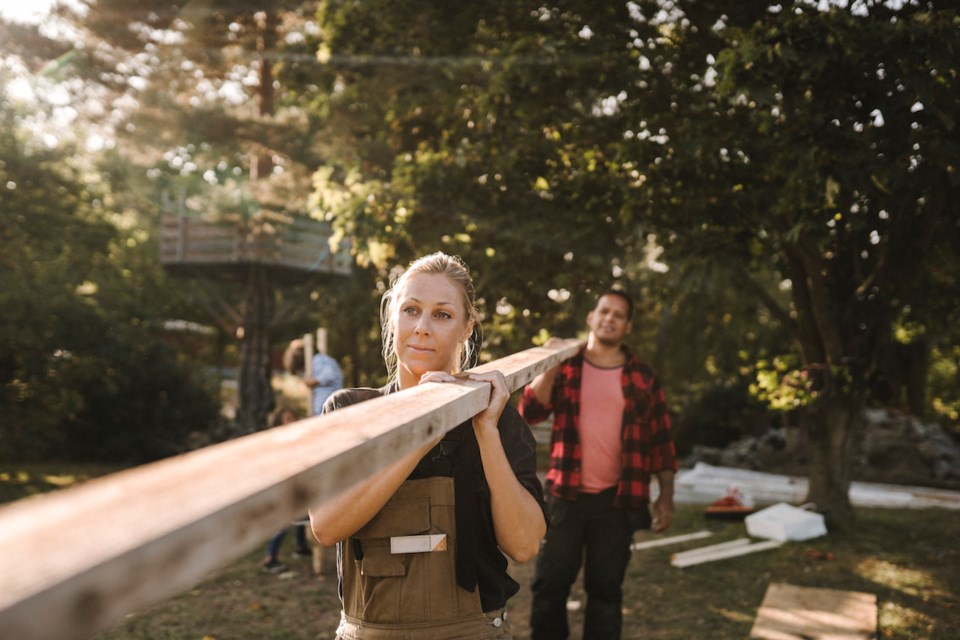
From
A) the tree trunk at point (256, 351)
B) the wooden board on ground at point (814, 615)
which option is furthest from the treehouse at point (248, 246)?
the wooden board on ground at point (814, 615)

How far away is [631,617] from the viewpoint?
6.40 meters

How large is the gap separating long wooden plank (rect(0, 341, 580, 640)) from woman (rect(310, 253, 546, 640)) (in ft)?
3.06

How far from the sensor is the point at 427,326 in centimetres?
231

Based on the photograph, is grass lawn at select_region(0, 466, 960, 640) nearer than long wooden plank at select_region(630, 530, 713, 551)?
Yes

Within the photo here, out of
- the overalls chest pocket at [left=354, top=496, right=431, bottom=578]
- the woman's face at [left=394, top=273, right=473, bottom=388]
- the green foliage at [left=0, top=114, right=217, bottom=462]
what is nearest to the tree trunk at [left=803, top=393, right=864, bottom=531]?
the woman's face at [left=394, top=273, right=473, bottom=388]

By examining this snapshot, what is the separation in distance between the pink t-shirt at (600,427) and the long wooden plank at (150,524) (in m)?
3.88

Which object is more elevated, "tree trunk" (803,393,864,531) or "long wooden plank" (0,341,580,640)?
"long wooden plank" (0,341,580,640)

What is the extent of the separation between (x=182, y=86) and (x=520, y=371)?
757 inches

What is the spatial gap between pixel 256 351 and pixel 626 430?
1962cm

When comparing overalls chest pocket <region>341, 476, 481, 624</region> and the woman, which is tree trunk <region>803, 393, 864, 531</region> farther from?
overalls chest pocket <region>341, 476, 481, 624</region>

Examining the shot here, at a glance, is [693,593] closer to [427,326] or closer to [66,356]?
[427,326]

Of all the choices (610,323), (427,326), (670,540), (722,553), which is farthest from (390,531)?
(670,540)

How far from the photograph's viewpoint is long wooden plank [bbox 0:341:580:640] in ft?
2.10

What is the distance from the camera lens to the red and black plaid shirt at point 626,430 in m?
4.81
